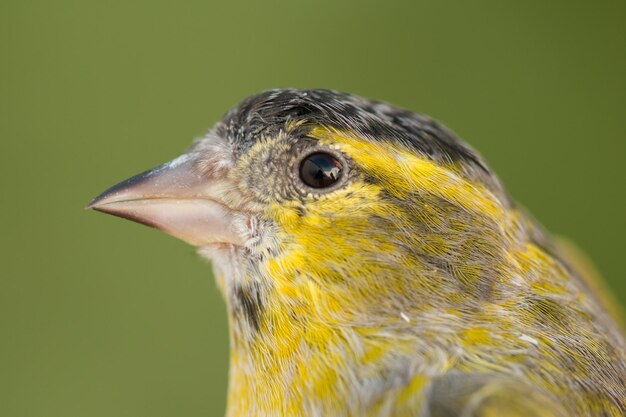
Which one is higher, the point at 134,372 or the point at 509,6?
the point at 509,6

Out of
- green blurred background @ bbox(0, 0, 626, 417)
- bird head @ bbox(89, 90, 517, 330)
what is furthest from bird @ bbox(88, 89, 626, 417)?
green blurred background @ bbox(0, 0, 626, 417)

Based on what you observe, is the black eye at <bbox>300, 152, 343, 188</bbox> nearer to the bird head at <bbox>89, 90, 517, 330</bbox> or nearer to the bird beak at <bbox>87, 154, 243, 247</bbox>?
the bird head at <bbox>89, 90, 517, 330</bbox>

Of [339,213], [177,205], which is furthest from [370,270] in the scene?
[177,205]

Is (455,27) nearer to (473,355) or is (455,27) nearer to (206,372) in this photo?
(206,372)

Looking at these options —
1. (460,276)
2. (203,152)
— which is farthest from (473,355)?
(203,152)

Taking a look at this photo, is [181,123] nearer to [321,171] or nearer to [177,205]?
[177,205]

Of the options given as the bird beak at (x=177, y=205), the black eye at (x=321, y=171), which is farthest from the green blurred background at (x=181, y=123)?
the black eye at (x=321, y=171)

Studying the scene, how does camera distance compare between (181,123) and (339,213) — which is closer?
(339,213)

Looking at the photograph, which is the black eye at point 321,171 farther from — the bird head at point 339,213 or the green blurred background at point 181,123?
the green blurred background at point 181,123
